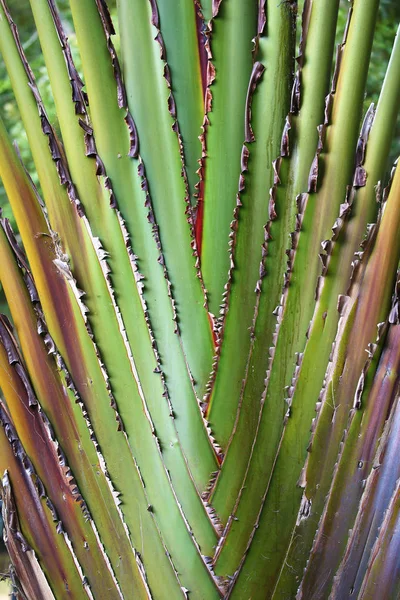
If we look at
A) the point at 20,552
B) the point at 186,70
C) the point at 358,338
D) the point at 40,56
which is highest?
the point at 40,56

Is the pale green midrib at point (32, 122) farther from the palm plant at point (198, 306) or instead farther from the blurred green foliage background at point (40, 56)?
the blurred green foliage background at point (40, 56)

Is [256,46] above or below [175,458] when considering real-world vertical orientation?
above

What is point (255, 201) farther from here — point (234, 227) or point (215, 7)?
point (215, 7)

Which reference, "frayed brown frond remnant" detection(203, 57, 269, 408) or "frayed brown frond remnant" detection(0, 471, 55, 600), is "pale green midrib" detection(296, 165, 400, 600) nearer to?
"frayed brown frond remnant" detection(203, 57, 269, 408)

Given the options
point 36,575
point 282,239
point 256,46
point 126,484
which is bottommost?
point 36,575

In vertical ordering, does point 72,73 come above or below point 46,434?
above

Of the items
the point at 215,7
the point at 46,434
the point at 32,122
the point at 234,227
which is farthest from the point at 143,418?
the point at 215,7

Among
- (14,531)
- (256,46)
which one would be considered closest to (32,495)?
(14,531)

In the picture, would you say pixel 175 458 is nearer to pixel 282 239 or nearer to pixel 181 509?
pixel 181 509
